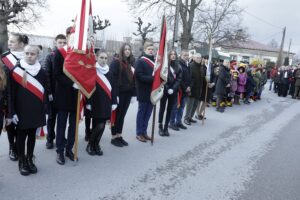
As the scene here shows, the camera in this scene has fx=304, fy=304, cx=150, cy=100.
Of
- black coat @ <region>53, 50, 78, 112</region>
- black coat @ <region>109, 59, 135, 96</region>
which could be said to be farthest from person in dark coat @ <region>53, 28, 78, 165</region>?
black coat @ <region>109, 59, 135, 96</region>

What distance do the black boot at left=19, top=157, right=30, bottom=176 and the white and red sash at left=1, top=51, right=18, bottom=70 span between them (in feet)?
3.97

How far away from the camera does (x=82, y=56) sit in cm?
416

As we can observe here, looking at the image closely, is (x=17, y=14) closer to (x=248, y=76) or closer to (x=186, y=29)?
(x=186, y=29)

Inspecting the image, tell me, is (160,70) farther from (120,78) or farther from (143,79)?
(120,78)

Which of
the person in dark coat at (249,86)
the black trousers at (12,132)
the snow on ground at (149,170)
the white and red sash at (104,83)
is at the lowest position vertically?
the snow on ground at (149,170)

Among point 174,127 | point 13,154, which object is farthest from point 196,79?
point 13,154

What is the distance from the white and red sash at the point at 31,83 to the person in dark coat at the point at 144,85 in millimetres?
2139

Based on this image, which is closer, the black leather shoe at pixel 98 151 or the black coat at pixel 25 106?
the black coat at pixel 25 106

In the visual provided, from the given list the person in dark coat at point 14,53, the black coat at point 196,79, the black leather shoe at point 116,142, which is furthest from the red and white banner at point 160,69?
the person in dark coat at point 14,53

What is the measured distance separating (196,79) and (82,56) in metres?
4.23

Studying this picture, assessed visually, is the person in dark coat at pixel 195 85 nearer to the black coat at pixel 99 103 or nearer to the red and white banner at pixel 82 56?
the black coat at pixel 99 103

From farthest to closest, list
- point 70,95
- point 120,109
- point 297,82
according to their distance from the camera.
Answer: point 297,82 < point 120,109 < point 70,95

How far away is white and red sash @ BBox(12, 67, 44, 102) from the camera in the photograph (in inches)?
145

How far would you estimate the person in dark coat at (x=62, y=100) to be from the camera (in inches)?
163
